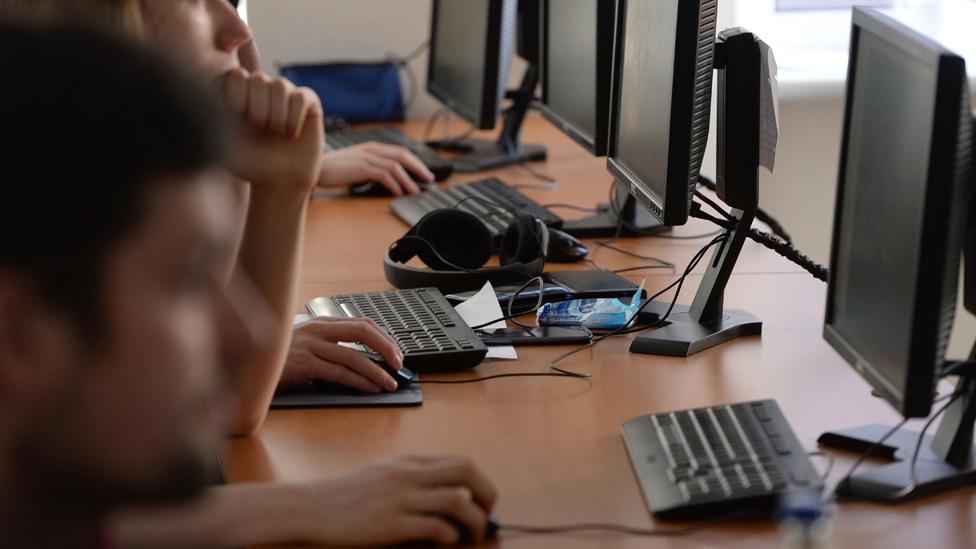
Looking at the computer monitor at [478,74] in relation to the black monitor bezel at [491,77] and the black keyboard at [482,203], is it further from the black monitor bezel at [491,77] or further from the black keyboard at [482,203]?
the black keyboard at [482,203]

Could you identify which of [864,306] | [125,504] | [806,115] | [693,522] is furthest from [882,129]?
[806,115]

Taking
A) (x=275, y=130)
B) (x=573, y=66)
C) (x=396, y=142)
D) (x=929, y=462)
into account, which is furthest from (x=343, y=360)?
(x=396, y=142)

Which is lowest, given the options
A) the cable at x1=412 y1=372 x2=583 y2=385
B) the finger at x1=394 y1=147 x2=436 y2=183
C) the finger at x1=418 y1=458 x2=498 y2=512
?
the finger at x1=394 y1=147 x2=436 y2=183

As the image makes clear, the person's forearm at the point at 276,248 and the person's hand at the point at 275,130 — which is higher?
the person's hand at the point at 275,130

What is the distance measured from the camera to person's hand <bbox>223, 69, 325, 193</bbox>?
1.38m

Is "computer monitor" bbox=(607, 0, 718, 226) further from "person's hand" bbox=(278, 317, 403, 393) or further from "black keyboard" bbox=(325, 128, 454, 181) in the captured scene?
"black keyboard" bbox=(325, 128, 454, 181)

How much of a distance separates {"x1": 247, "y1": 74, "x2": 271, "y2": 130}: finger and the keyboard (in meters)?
0.51

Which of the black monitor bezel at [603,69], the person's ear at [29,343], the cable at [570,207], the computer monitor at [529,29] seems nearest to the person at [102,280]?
the person's ear at [29,343]

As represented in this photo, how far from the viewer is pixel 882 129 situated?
3.93ft

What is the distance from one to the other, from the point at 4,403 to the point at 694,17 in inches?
42.9

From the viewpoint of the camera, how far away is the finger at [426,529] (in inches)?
42.9

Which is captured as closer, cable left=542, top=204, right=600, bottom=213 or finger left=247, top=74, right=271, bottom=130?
finger left=247, top=74, right=271, bottom=130

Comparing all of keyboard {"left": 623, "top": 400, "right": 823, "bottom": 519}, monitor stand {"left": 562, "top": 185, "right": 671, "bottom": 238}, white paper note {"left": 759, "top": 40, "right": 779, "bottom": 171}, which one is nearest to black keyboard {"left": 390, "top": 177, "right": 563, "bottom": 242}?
monitor stand {"left": 562, "top": 185, "right": 671, "bottom": 238}

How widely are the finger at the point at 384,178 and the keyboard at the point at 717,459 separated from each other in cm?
140
